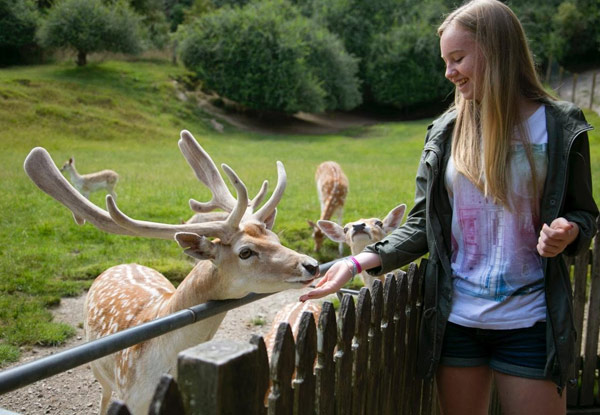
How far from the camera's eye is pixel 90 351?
6.28 feet

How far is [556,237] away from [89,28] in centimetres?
3363

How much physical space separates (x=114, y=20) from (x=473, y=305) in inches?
1360

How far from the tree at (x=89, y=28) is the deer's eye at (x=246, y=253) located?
27497 mm

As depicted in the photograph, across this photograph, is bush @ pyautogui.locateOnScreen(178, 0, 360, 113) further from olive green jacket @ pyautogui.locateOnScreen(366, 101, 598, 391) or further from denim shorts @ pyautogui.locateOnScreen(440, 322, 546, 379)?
denim shorts @ pyautogui.locateOnScreen(440, 322, 546, 379)

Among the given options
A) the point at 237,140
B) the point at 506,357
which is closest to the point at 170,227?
the point at 506,357

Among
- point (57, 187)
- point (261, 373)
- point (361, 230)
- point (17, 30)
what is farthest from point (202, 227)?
point (17, 30)

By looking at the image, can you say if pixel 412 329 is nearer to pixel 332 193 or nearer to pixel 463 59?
pixel 463 59

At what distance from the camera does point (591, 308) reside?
15.2ft

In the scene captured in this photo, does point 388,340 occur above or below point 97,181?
above

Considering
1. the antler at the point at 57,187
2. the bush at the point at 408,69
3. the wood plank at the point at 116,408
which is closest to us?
the wood plank at the point at 116,408

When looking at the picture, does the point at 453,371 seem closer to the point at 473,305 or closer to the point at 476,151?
the point at 473,305

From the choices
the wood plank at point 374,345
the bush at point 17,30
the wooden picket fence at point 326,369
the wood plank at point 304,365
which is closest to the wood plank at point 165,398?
the wooden picket fence at point 326,369

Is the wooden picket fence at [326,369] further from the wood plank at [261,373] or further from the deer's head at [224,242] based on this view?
the deer's head at [224,242]

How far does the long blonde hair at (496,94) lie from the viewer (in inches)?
85.9
